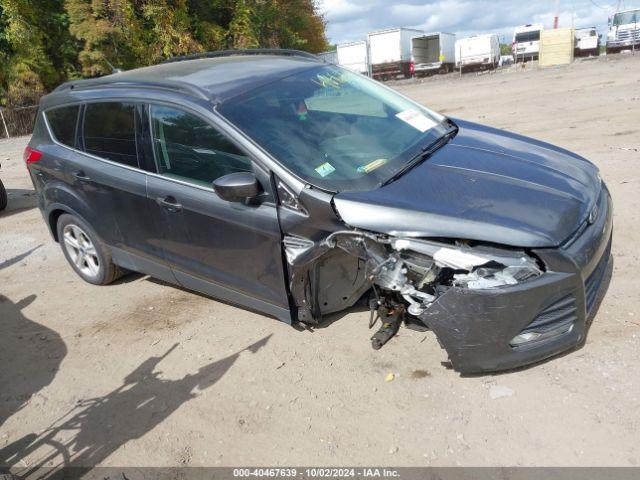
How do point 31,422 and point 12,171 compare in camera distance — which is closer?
point 31,422

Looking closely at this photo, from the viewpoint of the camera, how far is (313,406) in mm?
2975

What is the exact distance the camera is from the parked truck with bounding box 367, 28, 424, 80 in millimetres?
34344

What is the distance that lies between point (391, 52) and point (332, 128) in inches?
1325

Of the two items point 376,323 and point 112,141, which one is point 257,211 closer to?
point 376,323

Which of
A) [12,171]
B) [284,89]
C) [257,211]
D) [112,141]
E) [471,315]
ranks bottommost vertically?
[12,171]

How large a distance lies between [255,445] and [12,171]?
12124 mm

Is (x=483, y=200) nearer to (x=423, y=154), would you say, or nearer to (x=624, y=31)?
(x=423, y=154)

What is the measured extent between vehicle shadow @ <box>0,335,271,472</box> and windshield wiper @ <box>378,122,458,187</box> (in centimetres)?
155

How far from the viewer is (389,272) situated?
2.91 m

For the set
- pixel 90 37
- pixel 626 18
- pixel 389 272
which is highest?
pixel 90 37

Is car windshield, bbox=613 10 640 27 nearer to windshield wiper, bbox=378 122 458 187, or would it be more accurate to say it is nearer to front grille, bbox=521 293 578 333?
windshield wiper, bbox=378 122 458 187

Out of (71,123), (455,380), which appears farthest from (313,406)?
(71,123)

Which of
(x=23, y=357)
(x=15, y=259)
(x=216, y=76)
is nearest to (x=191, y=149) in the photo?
(x=216, y=76)

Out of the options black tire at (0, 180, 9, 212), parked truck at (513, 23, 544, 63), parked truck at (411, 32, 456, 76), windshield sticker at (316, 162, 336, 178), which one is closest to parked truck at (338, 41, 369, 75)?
parked truck at (411, 32, 456, 76)
